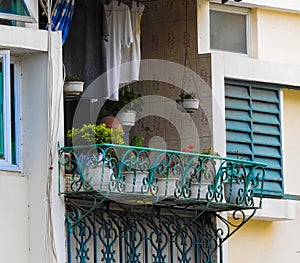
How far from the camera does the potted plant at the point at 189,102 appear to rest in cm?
1759

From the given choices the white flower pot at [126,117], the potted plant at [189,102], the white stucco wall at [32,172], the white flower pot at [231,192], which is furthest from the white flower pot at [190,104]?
the white stucco wall at [32,172]

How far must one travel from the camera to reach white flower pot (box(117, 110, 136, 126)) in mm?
17047

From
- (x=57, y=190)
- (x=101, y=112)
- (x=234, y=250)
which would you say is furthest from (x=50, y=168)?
(x=234, y=250)

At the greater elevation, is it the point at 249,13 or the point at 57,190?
the point at 249,13

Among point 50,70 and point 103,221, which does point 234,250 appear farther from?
point 50,70

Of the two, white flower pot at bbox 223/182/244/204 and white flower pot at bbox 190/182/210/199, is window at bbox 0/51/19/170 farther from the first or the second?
white flower pot at bbox 223/182/244/204

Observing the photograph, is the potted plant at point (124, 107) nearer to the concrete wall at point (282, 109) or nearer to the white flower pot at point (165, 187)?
the concrete wall at point (282, 109)

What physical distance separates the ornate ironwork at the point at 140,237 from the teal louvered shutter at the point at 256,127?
1.02m

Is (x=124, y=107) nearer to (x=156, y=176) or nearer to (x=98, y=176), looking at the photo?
(x=156, y=176)

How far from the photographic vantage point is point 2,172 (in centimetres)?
1559

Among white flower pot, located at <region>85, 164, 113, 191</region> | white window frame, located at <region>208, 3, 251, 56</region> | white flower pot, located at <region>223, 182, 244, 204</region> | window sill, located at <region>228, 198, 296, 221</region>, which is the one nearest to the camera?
white flower pot, located at <region>85, 164, 113, 191</region>

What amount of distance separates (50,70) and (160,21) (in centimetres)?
286

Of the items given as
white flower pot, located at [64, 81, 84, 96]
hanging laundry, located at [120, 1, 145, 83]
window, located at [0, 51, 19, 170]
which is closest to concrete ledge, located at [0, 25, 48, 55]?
window, located at [0, 51, 19, 170]

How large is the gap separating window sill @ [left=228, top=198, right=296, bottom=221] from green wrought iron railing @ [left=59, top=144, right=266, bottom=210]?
2.28 feet
